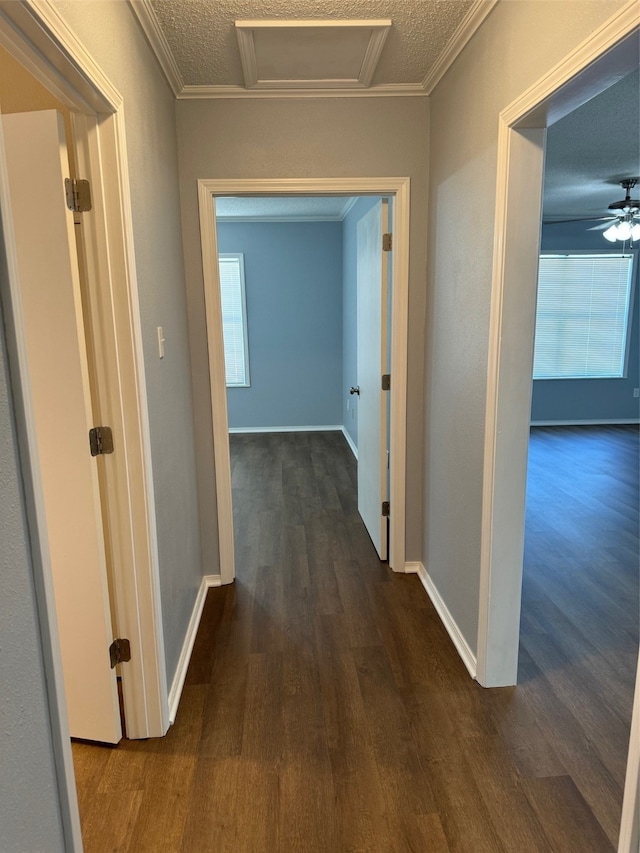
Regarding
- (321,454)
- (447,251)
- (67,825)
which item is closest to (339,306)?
(321,454)

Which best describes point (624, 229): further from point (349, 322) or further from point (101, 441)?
point (101, 441)

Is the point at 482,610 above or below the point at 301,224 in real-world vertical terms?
below

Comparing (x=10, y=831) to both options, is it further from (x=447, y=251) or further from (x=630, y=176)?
(x=630, y=176)

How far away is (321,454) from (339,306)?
75.3 inches

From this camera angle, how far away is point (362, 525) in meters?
3.74

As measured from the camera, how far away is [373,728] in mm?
1911

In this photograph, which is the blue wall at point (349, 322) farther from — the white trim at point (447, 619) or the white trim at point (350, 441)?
the white trim at point (447, 619)

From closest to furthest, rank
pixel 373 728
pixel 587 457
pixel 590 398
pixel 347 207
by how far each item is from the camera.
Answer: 1. pixel 373 728
2. pixel 587 457
3. pixel 347 207
4. pixel 590 398

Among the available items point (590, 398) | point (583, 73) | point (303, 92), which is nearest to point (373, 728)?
point (583, 73)

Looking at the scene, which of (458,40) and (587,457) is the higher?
(458,40)

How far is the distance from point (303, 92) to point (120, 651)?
2.43 meters

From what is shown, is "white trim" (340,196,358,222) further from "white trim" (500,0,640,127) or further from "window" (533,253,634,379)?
"white trim" (500,0,640,127)

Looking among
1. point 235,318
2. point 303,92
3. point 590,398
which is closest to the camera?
point 303,92

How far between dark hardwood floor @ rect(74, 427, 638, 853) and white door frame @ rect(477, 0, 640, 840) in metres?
0.28
